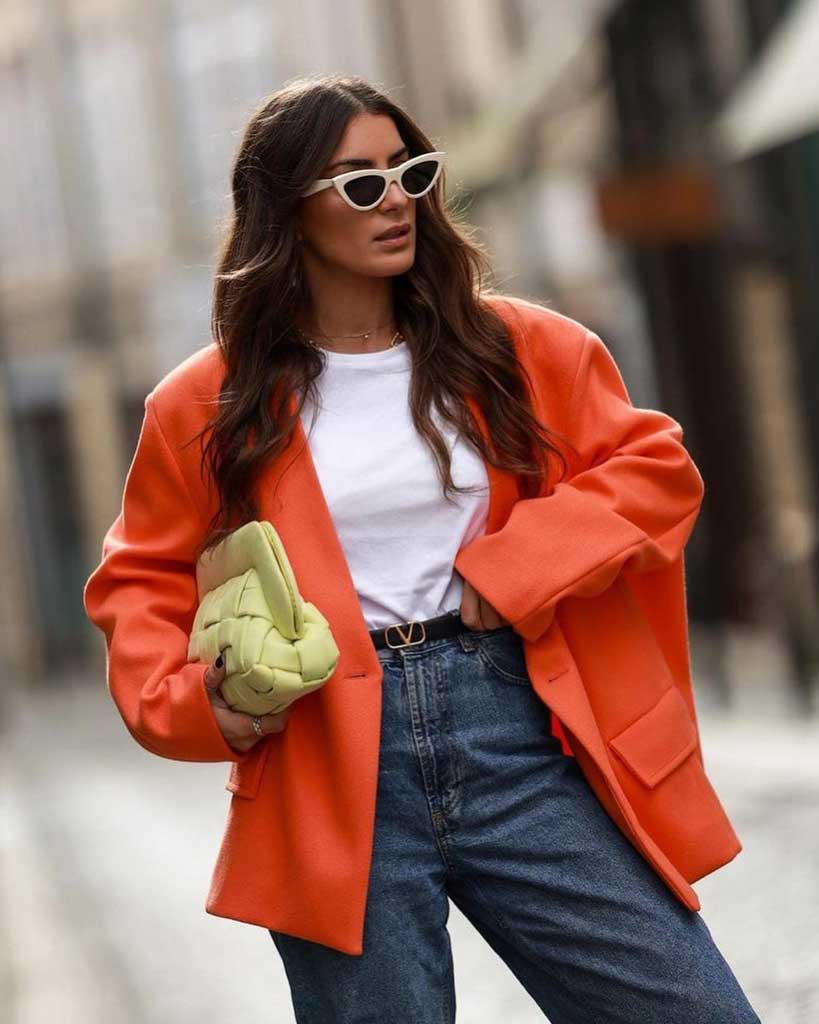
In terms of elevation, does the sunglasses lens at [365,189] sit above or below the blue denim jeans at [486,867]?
above

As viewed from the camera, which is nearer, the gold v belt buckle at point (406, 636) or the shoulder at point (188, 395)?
the gold v belt buckle at point (406, 636)

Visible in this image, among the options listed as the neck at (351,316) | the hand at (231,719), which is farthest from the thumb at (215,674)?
the neck at (351,316)

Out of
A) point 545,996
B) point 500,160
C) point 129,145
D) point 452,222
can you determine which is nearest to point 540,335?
point 452,222

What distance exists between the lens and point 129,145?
28.0 meters

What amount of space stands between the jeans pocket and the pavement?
2.25m

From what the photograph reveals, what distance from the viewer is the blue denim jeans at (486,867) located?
9.24 ft

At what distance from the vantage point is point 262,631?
283cm

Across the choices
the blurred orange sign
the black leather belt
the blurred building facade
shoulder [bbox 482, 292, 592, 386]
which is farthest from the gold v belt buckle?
the blurred orange sign

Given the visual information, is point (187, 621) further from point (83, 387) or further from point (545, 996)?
point (83, 387)

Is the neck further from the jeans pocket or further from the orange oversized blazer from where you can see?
the jeans pocket

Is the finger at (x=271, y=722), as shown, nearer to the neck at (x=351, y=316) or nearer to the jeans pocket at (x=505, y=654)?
the jeans pocket at (x=505, y=654)

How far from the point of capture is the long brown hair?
3020 mm

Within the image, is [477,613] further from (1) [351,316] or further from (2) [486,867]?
(1) [351,316]

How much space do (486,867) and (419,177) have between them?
101 cm
